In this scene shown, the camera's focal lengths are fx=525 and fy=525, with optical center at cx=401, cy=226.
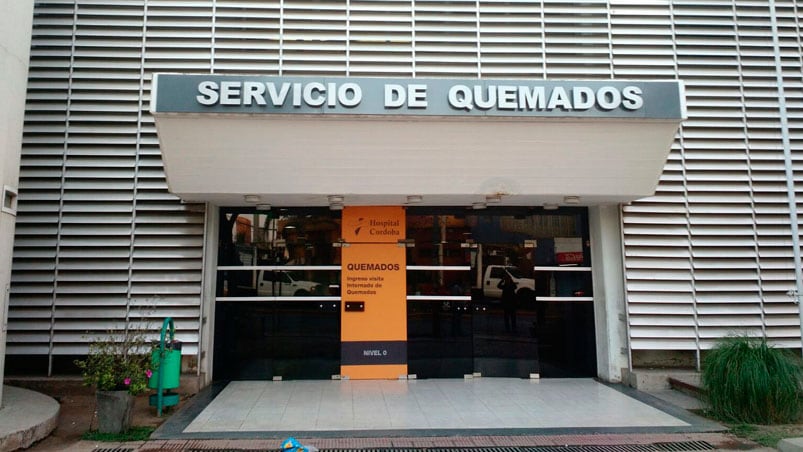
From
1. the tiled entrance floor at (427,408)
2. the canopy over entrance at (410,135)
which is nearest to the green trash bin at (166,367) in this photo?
the tiled entrance floor at (427,408)

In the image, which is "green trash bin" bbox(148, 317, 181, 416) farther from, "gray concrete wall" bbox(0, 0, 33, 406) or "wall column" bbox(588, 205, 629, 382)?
"wall column" bbox(588, 205, 629, 382)

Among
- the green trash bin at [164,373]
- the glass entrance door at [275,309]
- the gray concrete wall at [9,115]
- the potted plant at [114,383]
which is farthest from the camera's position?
the glass entrance door at [275,309]

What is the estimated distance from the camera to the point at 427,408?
7.14 meters

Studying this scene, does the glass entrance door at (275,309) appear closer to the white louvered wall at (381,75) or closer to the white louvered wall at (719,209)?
the white louvered wall at (381,75)

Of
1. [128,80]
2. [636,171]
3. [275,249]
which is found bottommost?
[275,249]

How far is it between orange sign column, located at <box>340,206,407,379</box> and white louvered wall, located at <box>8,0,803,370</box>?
2.36m

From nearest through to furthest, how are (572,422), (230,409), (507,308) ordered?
(572,422) < (230,409) < (507,308)

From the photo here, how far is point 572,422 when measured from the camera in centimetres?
655

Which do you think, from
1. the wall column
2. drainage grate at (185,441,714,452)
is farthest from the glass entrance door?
the wall column

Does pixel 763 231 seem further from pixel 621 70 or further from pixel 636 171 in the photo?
pixel 621 70

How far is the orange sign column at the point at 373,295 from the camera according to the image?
8.77m

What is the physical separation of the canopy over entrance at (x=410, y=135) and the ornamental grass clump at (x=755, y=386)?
259 cm

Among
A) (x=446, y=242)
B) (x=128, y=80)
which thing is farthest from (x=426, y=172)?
(x=128, y=80)

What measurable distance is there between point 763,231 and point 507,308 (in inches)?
171
